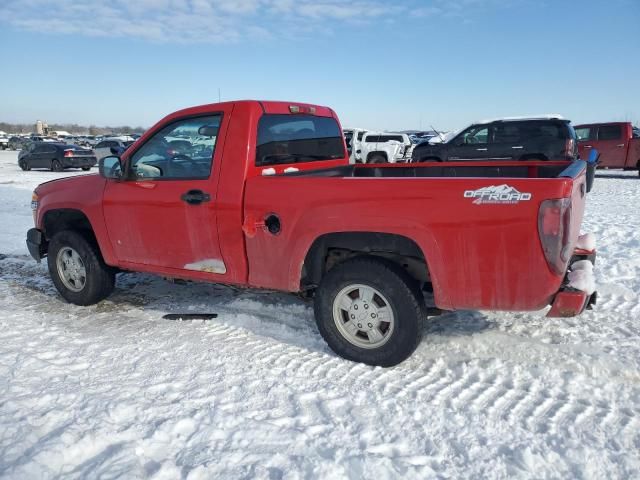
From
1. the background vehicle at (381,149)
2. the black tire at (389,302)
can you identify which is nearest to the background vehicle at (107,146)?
the background vehicle at (381,149)

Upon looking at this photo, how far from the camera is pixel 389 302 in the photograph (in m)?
3.25

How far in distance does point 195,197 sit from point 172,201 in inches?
10.5

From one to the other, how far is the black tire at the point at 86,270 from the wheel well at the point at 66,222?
0.12 m

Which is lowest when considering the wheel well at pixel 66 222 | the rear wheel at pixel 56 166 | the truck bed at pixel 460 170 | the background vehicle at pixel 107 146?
the wheel well at pixel 66 222

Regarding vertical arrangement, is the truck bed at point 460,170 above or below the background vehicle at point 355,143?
below

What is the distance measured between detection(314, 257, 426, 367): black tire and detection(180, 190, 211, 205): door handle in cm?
112

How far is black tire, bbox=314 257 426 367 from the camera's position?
10.5 feet

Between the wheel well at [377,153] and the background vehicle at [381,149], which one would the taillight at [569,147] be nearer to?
the background vehicle at [381,149]

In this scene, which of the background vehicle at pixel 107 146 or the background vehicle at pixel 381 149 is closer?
the background vehicle at pixel 381 149

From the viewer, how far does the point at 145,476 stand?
227 centimetres

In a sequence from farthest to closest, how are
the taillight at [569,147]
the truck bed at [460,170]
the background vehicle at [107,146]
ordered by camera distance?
the background vehicle at [107,146] → the taillight at [569,147] → the truck bed at [460,170]

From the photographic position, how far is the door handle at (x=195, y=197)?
3.75 meters

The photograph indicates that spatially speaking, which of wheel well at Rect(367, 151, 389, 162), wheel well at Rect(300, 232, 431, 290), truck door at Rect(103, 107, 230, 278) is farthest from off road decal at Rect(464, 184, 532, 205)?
wheel well at Rect(367, 151, 389, 162)

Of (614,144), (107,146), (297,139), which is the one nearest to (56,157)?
(107,146)
